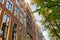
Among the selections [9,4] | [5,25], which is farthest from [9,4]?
[5,25]

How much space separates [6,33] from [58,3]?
35.2 feet

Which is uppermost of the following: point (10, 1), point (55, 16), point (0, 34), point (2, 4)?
point (10, 1)

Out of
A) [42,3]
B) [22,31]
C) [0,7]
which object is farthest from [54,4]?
[22,31]

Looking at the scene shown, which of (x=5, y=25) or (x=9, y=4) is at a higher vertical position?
(x=9, y=4)

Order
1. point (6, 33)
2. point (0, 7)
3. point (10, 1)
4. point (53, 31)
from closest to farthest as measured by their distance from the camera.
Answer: point (53, 31) → point (0, 7) → point (6, 33) → point (10, 1)

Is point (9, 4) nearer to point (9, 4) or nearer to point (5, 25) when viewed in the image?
point (9, 4)

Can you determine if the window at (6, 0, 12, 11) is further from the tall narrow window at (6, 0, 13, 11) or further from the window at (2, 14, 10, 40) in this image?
the window at (2, 14, 10, 40)

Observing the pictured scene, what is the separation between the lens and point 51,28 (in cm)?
875

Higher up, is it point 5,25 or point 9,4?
point 9,4

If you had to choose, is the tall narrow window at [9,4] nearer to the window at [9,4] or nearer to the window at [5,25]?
the window at [9,4]

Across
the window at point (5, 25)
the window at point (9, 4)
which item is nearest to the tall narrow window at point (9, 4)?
the window at point (9, 4)

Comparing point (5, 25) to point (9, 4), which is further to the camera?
point (9, 4)

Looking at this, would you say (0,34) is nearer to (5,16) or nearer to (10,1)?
(5,16)

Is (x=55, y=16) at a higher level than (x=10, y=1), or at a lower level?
lower
